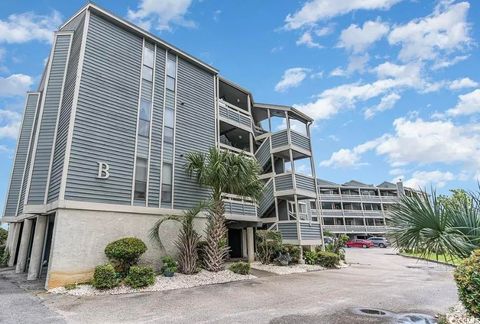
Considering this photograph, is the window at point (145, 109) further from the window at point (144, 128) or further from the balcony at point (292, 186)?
the balcony at point (292, 186)

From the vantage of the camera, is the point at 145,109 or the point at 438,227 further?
the point at 145,109

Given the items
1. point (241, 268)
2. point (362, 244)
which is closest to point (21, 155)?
→ point (241, 268)

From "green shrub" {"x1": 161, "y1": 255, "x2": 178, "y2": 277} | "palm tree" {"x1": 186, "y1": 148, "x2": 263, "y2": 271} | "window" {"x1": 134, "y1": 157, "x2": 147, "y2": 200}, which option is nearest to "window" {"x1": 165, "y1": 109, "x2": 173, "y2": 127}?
"window" {"x1": 134, "y1": 157, "x2": 147, "y2": 200}

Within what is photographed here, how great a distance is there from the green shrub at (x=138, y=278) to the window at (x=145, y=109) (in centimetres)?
729

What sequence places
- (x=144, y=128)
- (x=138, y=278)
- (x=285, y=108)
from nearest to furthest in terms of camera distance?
(x=138, y=278) < (x=144, y=128) < (x=285, y=108)

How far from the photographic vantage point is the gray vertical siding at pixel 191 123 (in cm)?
1454

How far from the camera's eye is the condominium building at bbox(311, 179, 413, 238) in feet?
166

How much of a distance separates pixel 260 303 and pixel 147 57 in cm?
1325

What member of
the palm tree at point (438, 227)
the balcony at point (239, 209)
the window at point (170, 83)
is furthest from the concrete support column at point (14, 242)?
the palm tree at point (438, 227)

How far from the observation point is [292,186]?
57.8ft

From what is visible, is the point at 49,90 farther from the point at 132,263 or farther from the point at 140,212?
the point at 132,263

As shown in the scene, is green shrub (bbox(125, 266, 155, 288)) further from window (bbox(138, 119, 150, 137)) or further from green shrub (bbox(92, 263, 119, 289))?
window (bbox(138, 119, 150, 137))

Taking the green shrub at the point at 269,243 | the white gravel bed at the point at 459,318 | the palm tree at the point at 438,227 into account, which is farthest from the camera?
the green shrub at the point at 269,243

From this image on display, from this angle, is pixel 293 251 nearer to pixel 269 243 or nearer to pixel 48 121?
pixel 269 243
